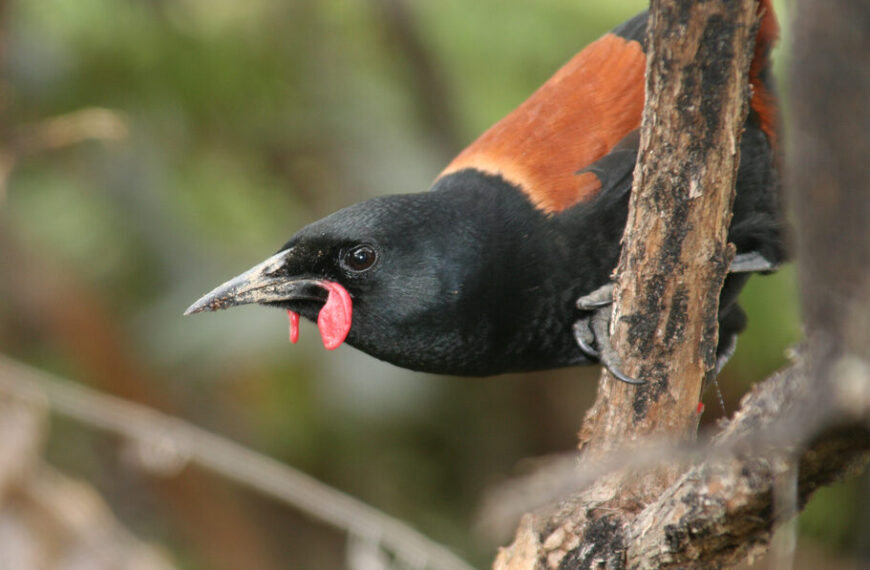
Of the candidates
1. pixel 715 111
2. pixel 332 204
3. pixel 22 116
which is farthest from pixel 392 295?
pixel 22 116

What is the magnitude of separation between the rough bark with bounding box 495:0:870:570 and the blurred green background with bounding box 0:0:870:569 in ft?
6.90

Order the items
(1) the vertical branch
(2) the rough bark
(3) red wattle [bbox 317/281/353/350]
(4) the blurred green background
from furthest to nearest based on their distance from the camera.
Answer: (4) the blurred green background
(3) red wattle [bbox 317/281/353/350]
(1) the vertical branch
(2) the rough bark

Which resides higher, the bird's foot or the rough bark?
the bird's foot

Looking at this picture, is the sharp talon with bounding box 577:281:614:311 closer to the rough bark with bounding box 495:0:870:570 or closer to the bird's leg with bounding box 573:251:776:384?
the bird's leg with bounding box 573:251:776:384

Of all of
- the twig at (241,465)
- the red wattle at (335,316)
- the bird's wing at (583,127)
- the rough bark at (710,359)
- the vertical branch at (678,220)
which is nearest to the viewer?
the rough bark at (710,359)

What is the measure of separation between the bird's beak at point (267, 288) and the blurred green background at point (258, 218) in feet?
5.14

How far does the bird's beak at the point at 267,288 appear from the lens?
213 cm

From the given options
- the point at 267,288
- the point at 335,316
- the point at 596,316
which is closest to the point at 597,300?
the point at 596,316

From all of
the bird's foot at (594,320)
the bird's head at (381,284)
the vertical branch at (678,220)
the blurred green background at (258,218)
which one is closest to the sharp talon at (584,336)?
the bird's foot at (594,320)

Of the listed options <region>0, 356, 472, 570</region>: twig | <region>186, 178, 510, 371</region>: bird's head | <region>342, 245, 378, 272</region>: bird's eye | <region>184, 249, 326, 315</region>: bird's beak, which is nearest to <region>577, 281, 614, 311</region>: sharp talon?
<region>186, 178, 510, 371</region>: bird's head

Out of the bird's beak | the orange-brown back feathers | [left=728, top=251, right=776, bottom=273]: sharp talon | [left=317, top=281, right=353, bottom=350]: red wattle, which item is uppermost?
the orange-brown back feathers

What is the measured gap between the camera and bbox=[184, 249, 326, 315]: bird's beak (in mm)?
2127

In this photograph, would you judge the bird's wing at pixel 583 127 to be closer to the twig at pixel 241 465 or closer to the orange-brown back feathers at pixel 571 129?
the orange-brown back feathers at pixel 571 129

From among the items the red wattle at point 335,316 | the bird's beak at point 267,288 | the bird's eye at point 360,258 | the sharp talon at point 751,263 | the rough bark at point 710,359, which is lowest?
the rough bark at point 710,359
